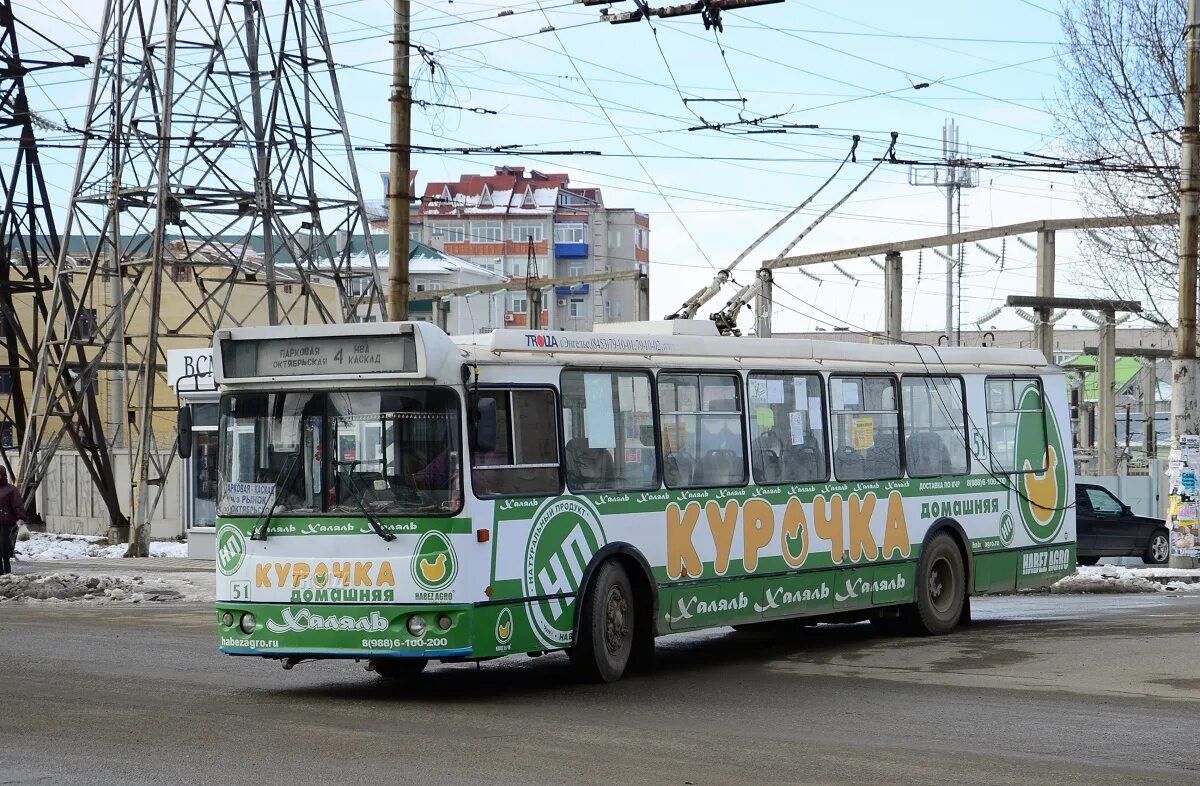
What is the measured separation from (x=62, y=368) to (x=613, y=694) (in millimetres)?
21737

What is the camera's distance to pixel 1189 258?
24.6m

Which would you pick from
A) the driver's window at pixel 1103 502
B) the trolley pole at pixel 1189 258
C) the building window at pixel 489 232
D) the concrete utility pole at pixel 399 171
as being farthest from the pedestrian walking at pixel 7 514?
the building window at pixel 489 232

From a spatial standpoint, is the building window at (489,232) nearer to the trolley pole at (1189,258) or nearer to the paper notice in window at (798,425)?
the trolley pole at (1189,258)

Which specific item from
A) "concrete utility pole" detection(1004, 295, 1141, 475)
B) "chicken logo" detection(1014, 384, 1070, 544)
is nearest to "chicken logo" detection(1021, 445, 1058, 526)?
"chicken logo" detection(1014, 384, 1070, 544)

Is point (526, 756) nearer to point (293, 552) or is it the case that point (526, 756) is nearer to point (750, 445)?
point (293, 552)

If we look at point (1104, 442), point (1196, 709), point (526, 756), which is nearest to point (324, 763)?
point (526, 756)

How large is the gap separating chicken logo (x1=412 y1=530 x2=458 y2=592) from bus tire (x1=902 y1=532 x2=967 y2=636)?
6.23 meters

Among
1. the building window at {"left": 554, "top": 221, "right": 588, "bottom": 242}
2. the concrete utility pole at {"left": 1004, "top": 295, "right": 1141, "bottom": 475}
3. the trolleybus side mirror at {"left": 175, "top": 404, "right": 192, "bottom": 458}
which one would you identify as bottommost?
the trolleybus side mirror at {"left": 175, "top": 404, "right": 192, "bottom": 458}

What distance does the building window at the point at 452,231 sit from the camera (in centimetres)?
12151

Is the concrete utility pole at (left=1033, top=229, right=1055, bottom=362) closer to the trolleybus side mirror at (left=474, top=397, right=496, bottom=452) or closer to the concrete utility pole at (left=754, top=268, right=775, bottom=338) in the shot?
the concrete utility pole at (left=754, top=268, right=775, bottom=338)

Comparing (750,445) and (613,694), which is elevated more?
(750,445)

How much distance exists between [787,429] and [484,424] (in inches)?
155

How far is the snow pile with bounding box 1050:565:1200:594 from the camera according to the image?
23.2 m

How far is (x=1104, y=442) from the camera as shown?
1507 inches
